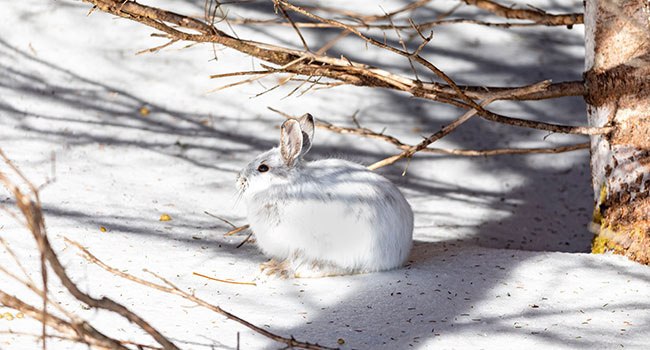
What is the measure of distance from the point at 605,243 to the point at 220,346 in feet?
7.11

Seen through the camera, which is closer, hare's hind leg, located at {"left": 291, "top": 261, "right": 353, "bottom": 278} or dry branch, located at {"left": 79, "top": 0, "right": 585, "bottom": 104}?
dry branch, located at {"left": 79, "top": 0, "right": 585, "bottom": 104}

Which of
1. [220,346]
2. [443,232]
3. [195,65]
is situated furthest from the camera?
[195,65]

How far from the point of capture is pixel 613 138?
11.6ft

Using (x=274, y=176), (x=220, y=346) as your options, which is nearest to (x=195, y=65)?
(x=274, y=176)

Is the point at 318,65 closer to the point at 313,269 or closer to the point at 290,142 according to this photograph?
the point at 290,142

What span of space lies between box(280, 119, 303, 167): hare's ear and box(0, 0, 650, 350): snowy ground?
0.57 meters

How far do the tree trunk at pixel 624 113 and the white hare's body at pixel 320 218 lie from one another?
1101mm

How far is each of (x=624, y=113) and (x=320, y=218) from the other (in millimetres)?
1606

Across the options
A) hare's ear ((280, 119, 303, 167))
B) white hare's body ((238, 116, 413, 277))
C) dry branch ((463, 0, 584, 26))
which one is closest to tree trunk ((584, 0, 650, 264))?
dry branch ((463, 0, 584, 26))

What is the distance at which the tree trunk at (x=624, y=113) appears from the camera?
344 centimetres

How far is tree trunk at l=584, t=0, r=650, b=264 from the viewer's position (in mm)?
3439

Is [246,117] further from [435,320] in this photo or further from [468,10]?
[435,320]

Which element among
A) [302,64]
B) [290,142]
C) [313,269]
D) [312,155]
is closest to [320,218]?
[313,269]

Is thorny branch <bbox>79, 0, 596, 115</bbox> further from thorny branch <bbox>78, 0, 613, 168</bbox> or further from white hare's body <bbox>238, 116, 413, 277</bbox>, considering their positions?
white hare's body <bbox>238, 116, 413, 277</bbox>
